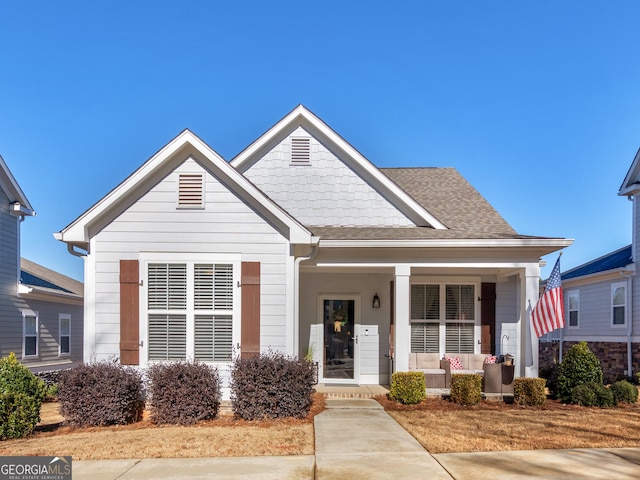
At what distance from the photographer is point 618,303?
55.5 ft

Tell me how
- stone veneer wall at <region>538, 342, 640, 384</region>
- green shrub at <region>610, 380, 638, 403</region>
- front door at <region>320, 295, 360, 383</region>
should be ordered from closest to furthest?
green shrub at <region>610, 380, 638, 403</region> < front door at <region>320, 295, 360, 383</region> < stone veneer wall at <region>538, 342, 640, 384</region>

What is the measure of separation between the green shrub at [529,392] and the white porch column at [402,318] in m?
2.13

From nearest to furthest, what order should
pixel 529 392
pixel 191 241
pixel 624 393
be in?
1. pixel 191 241
2. pixel 529 392
3. pixel 624 393

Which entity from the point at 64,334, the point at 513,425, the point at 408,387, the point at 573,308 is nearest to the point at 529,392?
the point at 513,425

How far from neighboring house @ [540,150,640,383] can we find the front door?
21.5ft

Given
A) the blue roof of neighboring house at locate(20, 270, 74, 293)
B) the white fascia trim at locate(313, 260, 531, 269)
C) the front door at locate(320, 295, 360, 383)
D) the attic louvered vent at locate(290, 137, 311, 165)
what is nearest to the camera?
the white fascia trim at locate(313, 260, 531, 269)

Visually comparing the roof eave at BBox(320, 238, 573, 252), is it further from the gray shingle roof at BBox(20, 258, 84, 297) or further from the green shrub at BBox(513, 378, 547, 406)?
the gray shingle roof at BBox(20, 258, 84, 297)

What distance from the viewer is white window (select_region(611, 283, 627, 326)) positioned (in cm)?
1656

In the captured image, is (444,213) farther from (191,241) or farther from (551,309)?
(191,241)

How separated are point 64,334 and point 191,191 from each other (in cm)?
1157

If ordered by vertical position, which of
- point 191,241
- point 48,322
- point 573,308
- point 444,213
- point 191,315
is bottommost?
point 48,322

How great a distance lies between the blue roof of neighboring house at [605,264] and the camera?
17.1 metres

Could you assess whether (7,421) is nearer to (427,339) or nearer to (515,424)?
(515,424)

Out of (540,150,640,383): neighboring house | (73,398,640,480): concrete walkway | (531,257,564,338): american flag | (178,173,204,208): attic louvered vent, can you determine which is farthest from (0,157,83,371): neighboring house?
(540,150,640,383): neighboring house
